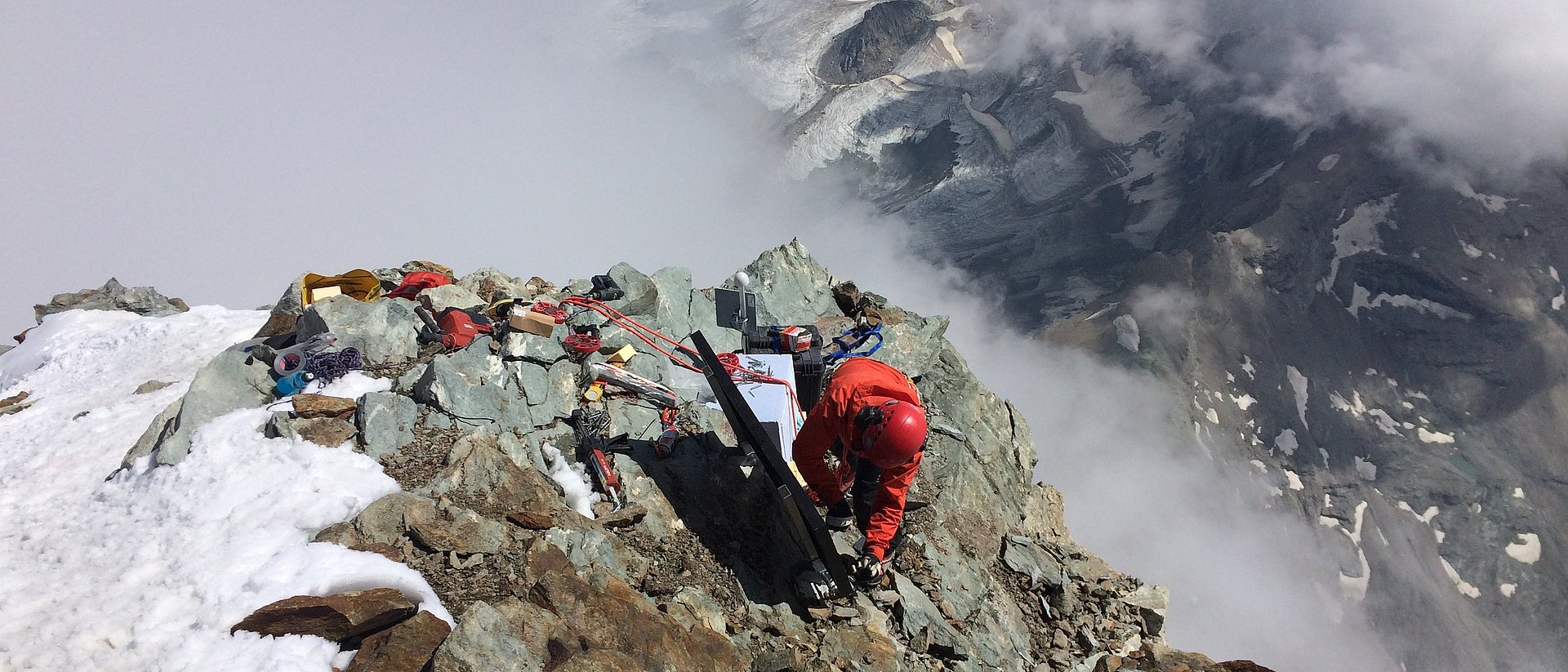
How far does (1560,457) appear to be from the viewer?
61281 millimetres

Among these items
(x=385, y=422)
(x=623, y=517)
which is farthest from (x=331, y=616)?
(x=385, y=422)

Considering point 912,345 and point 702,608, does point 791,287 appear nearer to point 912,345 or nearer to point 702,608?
point 912,345

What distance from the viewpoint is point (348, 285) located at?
9461 mm

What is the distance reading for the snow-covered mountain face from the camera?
61.3 metres

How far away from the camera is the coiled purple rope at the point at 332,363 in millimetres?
7305

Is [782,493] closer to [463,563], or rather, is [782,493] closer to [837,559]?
[837,559]

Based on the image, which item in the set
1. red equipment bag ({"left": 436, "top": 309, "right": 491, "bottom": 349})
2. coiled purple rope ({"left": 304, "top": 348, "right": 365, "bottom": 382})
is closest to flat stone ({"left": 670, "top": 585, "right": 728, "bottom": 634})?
red equipment bag ({"left": 436, "top": 309, "right": 491, "bottom": 349})

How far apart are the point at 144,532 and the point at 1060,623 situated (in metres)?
8.87

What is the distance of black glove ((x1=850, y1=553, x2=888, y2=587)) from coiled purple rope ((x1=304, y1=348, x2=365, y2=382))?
5.83m

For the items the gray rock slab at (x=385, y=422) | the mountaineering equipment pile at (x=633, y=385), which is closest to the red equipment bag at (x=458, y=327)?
the gray rock slab at (x=385, y=422)

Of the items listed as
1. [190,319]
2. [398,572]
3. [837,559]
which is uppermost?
[837,559]

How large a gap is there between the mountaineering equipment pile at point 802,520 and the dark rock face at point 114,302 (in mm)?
13063

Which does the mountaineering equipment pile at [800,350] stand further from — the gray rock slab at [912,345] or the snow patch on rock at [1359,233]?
the snow patch on rock at [1359,233]

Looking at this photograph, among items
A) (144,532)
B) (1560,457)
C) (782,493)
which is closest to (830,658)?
(782,493)
